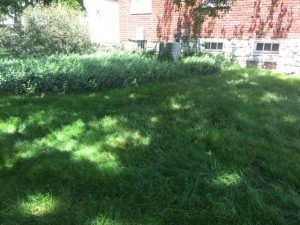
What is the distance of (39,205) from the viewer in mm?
2977

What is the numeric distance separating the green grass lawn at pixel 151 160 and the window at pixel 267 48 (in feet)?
17.2

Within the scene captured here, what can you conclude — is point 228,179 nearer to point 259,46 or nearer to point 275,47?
point 275,47

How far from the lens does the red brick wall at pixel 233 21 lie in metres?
10.4

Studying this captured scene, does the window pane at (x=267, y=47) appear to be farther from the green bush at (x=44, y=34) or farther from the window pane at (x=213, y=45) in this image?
the green bush at (x=44, y=34)

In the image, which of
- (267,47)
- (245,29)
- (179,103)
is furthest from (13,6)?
(179,103)

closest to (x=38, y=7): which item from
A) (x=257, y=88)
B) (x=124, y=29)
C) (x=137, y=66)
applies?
(x=124, y=29)

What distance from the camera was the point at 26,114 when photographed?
215 inches

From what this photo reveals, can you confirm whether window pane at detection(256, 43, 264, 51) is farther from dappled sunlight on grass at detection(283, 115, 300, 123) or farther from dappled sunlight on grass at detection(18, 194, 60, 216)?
dappled sunlight on grass at detection(18, 194, 60, 216)

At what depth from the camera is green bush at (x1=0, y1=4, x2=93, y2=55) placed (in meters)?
11.6

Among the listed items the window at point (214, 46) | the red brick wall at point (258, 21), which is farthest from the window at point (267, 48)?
the window at point (214, 46)

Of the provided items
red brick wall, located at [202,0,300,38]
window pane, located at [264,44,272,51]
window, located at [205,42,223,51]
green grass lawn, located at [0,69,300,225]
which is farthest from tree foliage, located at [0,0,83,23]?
green grass lawn, located at [0,69,300,225]

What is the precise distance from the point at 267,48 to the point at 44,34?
297 inches

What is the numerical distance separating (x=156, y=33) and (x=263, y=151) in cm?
1109

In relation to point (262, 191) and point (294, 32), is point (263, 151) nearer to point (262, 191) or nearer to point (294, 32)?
point (262, 191)
